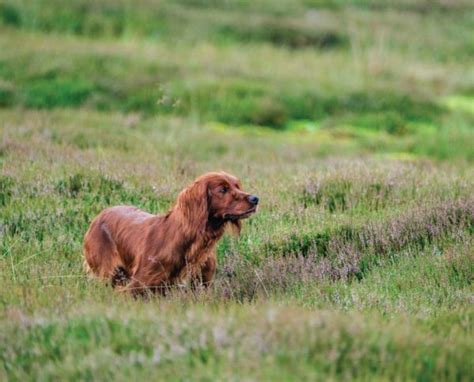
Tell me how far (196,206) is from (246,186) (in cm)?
307

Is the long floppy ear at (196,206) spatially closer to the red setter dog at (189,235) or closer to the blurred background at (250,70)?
the red setter dog at (189,235)

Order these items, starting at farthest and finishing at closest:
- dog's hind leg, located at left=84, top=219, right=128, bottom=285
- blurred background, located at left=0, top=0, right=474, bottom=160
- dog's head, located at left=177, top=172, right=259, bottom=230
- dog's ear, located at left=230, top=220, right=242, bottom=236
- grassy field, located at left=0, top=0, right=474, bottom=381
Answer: blurred background, located at left=0, top=0, right=474, bottom=160 < dog's hind leg, located at left=84, top=219, right=128, bottom=285 < dog's ear, located at left=230, top=220, right=242, bottom=236 < dog's head, located at left=177, top=172, right=259, bottom=230 < grassy field, located at left=0, top=0, right=474, bottom=381

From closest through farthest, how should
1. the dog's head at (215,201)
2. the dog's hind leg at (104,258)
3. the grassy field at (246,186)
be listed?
the grassy field at (246,186) → the dog's head at (215,201) → the dog's hind leg at (104,258)

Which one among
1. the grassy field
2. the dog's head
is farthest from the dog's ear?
the grassy field

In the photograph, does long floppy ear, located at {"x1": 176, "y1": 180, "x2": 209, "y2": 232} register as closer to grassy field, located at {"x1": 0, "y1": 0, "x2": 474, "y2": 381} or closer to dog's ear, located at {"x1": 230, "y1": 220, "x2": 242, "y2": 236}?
dog's ear, located at {"x1": 230, "y1": 220, "x2": 242, "y2": 236}

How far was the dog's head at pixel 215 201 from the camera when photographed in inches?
243

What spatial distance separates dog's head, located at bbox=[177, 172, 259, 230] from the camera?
6.16m

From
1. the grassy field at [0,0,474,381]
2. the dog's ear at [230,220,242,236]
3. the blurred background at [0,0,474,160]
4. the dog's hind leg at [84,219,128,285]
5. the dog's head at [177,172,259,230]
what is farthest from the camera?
the blurred background at [0,0,474,160]

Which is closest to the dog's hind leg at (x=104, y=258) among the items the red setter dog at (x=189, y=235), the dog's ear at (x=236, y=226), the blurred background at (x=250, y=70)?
the red setter dog at (x=189, y=235)

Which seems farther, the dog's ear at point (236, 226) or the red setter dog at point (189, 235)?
the dog's ear at point (236, 226)

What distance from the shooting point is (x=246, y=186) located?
926cm

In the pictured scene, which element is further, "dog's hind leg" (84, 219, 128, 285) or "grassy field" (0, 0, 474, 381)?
"dog's hind leg" (84, 219, 128, 285)

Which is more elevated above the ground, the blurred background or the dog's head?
the dog's head

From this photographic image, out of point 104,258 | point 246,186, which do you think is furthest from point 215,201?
point 246,186
